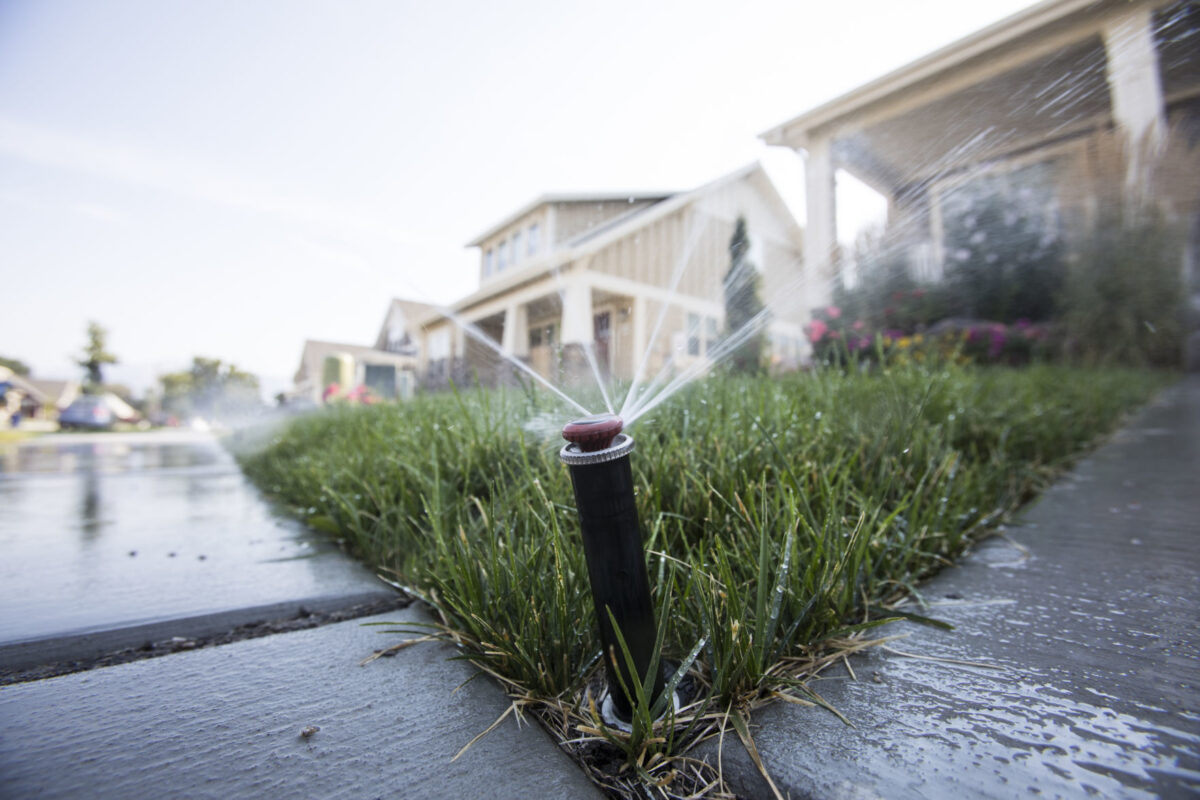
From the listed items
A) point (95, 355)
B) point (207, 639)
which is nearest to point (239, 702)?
point (207, 639)

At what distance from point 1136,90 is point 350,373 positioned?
16.0 meters

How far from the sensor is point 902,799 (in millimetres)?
509

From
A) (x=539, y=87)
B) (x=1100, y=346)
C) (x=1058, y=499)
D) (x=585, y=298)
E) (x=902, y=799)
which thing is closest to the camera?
(x=902, y=799)

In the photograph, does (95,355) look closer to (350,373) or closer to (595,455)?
(350,373)

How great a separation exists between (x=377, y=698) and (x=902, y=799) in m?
0.64

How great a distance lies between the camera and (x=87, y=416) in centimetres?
2189

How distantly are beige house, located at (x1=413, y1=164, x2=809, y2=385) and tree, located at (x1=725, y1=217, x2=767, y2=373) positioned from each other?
6 centimetres

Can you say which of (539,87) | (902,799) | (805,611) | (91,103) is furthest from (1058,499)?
(91,103)

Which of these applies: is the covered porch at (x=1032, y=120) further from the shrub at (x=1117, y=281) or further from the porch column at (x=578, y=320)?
the porch column at (x=578, y=320)

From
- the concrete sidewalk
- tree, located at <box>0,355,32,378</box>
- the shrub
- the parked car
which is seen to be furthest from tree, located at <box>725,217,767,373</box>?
tree, located at <box>0,355,32,378</box>

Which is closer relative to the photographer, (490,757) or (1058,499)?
(490,757)

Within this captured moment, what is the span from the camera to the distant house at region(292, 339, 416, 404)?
159 inches

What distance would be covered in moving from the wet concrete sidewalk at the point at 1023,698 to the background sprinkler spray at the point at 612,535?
17 cm

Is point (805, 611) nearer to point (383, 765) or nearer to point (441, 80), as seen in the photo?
point (383, 765)
